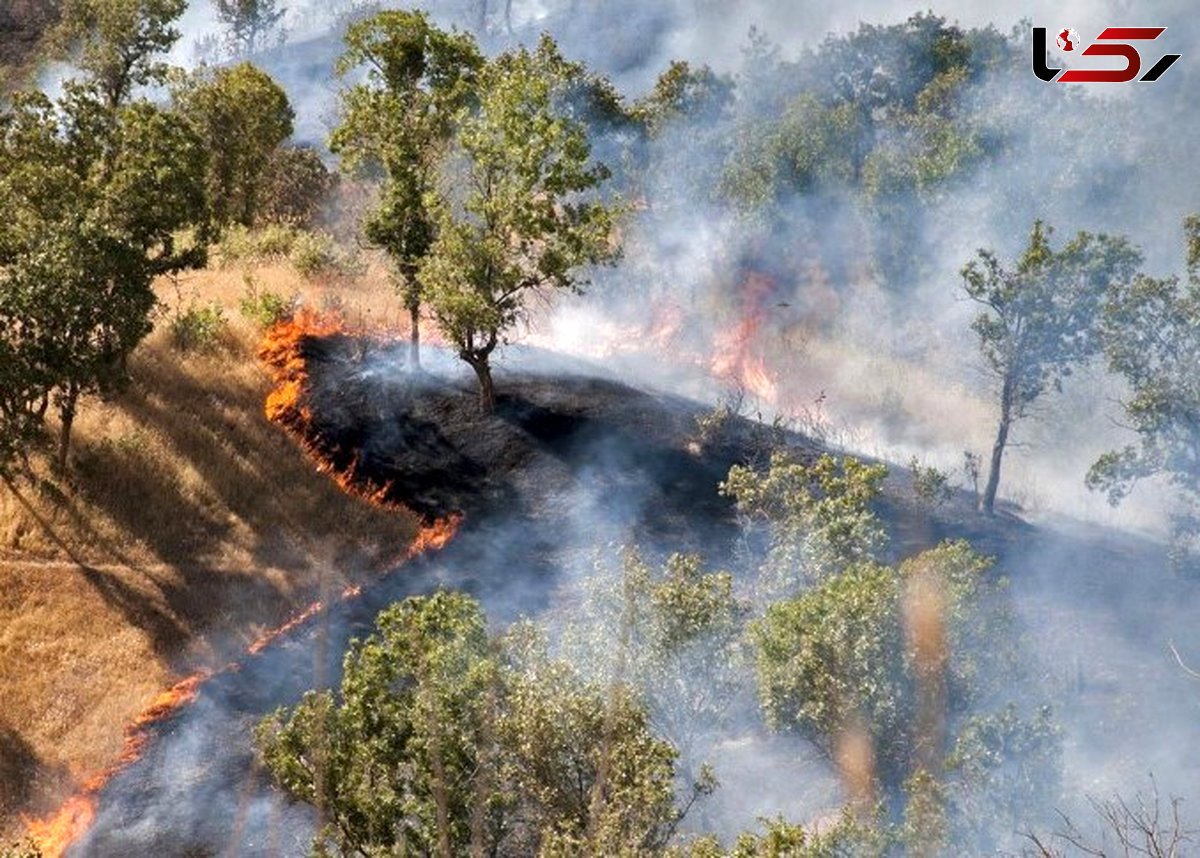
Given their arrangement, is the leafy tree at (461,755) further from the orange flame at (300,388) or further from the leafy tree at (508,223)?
the leafy tree at (508,223)

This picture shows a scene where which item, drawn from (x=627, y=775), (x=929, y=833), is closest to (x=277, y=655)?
(x=627, y=775)

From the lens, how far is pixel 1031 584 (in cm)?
2481

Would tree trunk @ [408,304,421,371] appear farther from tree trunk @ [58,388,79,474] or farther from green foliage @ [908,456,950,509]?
green foliage @ [908,456,950,509]

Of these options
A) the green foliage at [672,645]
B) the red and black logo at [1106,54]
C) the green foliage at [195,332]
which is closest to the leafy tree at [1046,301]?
the green foliage at [672,645]

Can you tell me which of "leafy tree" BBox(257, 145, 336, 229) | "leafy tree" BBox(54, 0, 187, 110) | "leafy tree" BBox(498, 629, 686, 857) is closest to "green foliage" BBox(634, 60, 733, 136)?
"leafy tree" BBox(257, 145, 336, 229)

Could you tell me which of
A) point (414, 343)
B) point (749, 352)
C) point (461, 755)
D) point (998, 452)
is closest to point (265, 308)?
point (414, 343)

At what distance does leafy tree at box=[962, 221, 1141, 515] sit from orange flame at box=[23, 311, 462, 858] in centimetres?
1309

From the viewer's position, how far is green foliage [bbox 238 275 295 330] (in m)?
33.4

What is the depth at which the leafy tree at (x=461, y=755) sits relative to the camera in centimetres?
1225

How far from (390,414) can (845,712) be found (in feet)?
60.3

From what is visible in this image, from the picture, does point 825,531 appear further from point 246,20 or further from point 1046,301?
point 246,20

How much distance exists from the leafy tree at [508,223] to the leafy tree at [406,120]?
110cm

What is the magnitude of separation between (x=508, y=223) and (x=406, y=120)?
482 centimetres

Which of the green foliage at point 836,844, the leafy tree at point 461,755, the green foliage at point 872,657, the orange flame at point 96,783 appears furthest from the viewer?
the orange flame at point 96,783
